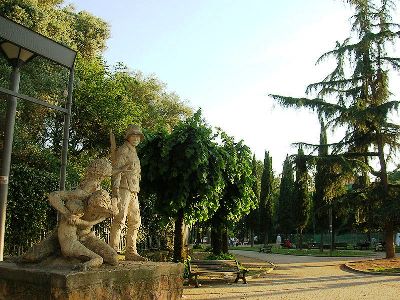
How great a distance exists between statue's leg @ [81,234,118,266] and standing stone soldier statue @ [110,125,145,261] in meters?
1.87

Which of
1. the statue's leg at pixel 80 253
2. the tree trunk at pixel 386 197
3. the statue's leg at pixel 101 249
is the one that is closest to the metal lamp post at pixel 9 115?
the statue's leg at pixel 101 249

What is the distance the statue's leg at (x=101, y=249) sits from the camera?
15.5 feet

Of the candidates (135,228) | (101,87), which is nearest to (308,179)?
(101,87)

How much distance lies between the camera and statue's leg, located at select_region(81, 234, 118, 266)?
15.5 feet

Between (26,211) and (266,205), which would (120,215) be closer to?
(26,211)

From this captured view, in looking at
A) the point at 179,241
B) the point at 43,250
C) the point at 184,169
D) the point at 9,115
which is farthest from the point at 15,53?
the point at 179,241

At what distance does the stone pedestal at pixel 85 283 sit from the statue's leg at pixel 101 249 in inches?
7.0

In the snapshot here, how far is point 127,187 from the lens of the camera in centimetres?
693

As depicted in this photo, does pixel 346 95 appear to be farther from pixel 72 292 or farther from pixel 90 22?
pixel 72 292

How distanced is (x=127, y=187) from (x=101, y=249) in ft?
7.22

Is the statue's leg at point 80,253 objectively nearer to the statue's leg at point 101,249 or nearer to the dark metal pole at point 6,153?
the statue's leg at point 101,249

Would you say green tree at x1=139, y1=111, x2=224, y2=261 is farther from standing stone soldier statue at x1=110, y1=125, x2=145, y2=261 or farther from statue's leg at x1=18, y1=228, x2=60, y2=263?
statue's leg at x1=18, y1=228, x2=60, y2=263

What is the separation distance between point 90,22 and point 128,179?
1967 centimetres

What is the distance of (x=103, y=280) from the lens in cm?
424
